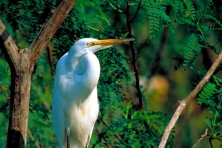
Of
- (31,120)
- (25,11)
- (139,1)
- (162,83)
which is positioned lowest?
(162,83)

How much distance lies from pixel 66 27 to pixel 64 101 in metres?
0.81

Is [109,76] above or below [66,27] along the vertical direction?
below

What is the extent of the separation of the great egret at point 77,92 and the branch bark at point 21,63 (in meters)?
0.54

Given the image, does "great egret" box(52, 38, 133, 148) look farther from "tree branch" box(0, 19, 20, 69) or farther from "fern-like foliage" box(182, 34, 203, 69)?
"tree branch" box(0, 19, 20, 69)

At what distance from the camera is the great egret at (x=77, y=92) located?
3.45 metres

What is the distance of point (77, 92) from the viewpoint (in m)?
3.68

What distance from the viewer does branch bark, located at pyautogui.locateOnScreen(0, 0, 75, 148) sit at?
2.89 metres

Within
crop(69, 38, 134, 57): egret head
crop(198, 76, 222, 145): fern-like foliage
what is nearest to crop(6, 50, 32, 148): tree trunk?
crop(69, 38, 134, 57): egret head

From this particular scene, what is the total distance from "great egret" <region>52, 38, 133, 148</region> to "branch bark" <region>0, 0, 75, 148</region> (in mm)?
540

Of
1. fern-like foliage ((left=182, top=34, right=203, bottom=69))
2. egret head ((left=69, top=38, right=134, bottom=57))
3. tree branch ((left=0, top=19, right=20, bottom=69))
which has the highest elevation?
tree branch ((left=0, top=19, right=20, bottom=69))

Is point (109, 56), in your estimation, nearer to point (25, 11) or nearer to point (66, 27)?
point (66, 27)

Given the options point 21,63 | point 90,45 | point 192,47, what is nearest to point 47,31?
point 21,63

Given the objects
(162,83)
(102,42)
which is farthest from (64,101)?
(162,83)

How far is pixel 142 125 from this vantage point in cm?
445
